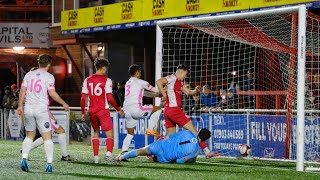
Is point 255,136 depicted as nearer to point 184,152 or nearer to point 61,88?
point 184,152

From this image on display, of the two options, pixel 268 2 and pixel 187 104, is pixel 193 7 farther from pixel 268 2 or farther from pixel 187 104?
pixel 187 104

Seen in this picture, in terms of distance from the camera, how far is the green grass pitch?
41.9ft

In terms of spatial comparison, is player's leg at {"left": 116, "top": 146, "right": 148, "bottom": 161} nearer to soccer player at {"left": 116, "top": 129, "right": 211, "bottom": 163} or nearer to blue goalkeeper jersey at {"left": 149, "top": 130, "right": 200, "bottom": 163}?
soccer player at {"left": 116, "top": 129, "right": 211, "bottom": 163}

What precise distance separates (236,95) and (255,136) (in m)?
1.52

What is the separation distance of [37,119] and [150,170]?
6.77 ft

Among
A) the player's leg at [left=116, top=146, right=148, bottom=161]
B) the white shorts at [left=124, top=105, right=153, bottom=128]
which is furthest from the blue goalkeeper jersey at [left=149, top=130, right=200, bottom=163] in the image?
the white shorts at [left=124, top=105, right=153, bottom=128]

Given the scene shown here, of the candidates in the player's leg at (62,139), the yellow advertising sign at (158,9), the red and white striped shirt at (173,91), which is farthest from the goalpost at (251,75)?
the yellow advertising sign at (158,9)

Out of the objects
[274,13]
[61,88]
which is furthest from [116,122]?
[61,88]

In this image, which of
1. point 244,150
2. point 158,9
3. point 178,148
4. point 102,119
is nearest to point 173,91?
point 178,148

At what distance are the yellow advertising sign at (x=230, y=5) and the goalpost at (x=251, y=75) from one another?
1.71 m

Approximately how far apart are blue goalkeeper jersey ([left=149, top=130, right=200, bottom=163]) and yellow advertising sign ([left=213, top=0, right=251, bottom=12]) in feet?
22.8

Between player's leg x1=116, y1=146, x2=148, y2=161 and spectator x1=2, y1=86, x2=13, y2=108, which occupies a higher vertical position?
spectator x1=2, y1=86, x2=13, y2=108

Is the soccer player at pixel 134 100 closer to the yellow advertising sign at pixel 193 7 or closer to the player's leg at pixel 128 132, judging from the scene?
the player's leg at pixel 128 132

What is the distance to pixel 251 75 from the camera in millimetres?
19141
